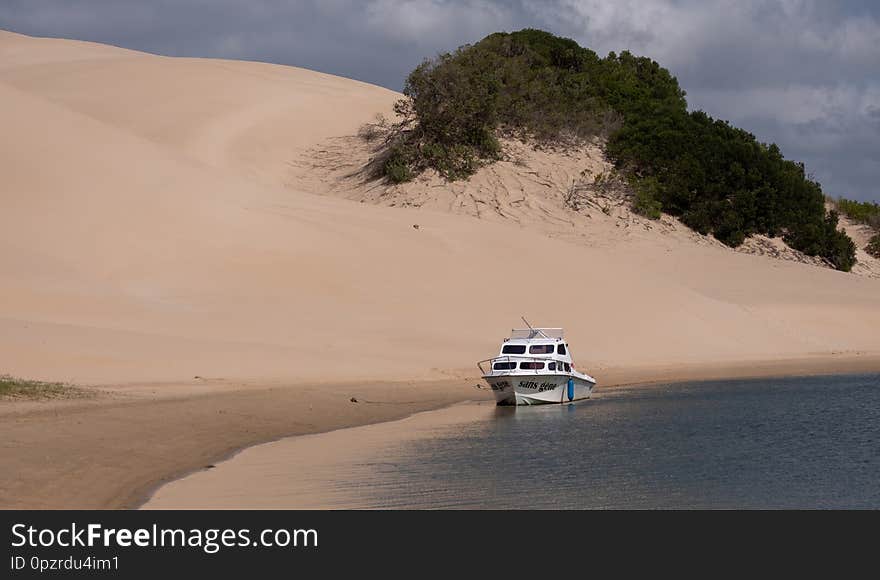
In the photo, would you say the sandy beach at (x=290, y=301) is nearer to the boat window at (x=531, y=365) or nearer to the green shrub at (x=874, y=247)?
the boat window at (x=531, y=365)

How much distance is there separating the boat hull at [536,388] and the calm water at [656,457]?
0.82 m

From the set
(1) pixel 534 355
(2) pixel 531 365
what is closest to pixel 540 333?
(1) pixel 534 355

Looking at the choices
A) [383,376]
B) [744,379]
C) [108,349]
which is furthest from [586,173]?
[108,349]

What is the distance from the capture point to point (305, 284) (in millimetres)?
40344

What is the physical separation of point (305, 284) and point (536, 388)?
1065 cm

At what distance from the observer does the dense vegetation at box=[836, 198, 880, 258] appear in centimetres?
7186

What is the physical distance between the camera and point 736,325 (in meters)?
46.1

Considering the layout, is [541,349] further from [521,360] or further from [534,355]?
[521,360]

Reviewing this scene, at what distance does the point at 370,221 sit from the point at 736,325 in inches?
556

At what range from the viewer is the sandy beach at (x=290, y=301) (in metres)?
23.7

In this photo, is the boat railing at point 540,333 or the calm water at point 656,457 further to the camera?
the boat railing at point 540,333

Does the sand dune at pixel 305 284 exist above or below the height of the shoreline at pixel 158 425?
above

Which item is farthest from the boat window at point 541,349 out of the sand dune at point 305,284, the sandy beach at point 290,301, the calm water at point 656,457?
the sand dune at point 305,284

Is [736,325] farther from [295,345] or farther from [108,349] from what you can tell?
[108,349]
